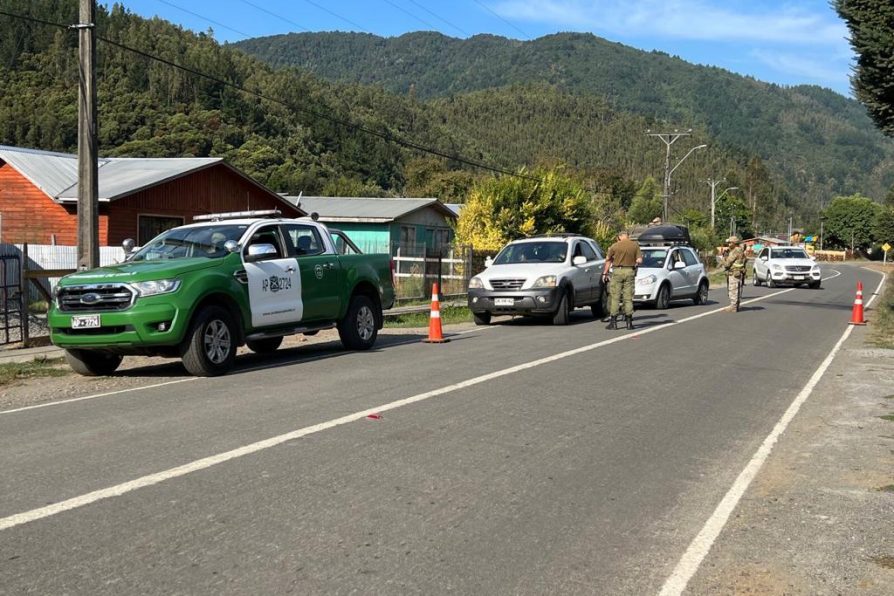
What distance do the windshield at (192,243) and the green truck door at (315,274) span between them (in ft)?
2.91

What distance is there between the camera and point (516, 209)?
117 ft

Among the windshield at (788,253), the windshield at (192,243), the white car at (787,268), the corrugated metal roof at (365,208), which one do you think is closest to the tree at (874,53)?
the windshield at (192,243)

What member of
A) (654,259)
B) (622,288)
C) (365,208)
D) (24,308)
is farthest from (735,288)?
(365,208)

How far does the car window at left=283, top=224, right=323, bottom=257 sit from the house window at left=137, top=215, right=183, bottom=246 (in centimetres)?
1702

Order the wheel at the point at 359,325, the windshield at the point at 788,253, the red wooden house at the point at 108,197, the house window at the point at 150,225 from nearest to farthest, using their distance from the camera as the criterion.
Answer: the wheel at the point at 359,325
the red wooden house at the point at 108,197
the house window at the point at 150,225
the windshield at the point at 788,253

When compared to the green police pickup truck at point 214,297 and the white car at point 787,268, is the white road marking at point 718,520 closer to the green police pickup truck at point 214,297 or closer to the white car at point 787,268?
the green police pickup truck at point 214,297

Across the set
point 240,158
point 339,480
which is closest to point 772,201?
point 240,158

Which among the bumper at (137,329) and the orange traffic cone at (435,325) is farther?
the orange traffic cone at (435,325)

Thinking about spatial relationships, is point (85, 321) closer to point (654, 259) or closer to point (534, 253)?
point (534, 253)

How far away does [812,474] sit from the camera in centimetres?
673

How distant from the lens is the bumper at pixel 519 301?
18031 millimetres

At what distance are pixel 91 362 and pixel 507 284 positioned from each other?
357 inches

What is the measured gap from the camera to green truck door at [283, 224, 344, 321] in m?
12.6

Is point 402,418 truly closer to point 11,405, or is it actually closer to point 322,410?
point 322,410
